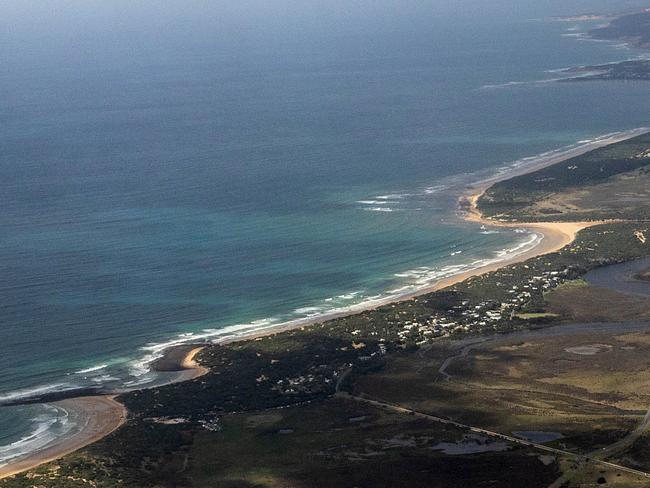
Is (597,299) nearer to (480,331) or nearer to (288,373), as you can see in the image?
(480,331)

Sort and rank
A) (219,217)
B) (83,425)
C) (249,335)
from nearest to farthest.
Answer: (83,425) → (249,335) → (219,217)

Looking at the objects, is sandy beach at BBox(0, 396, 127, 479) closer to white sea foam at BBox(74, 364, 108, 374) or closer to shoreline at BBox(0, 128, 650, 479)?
shoreline at BBox(0, 128, 650, 479)

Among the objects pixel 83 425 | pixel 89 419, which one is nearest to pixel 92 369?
pixel 89 419

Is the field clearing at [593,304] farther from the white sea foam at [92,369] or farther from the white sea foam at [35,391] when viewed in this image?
the white sea foam at [35,391]

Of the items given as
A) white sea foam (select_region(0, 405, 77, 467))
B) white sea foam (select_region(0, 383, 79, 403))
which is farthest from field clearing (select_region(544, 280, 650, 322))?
white sea foam (select_region(0, 405, 77, 467))

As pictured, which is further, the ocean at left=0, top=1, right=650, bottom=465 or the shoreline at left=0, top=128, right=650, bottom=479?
the ocean at left=0, top=1, right=650, bottom=465

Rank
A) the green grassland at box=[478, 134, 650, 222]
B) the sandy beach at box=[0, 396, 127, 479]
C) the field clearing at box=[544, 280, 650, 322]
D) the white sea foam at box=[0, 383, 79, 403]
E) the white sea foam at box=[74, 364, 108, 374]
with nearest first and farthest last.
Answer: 1. the sandy beach at box=[0, 396, 127, 479]
2. the white sea foam at box=[0, 383, 79, 403]
3. the white sea foam at box=[74, 364, 108, 374]
4. the field clearing at box=[544, 280, 650, 322]
5. the green grassland at box=[478, 134, 650, 222]

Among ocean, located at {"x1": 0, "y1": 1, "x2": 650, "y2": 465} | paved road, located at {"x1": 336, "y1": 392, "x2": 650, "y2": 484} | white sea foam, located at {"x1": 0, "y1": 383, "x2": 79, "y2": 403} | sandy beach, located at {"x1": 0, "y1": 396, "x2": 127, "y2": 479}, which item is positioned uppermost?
ocean, located at {"x1": 0, "y1": 1, "x2": 650, "y2": 465}

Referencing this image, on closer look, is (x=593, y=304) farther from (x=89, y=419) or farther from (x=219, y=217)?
(x=219, y=217)
